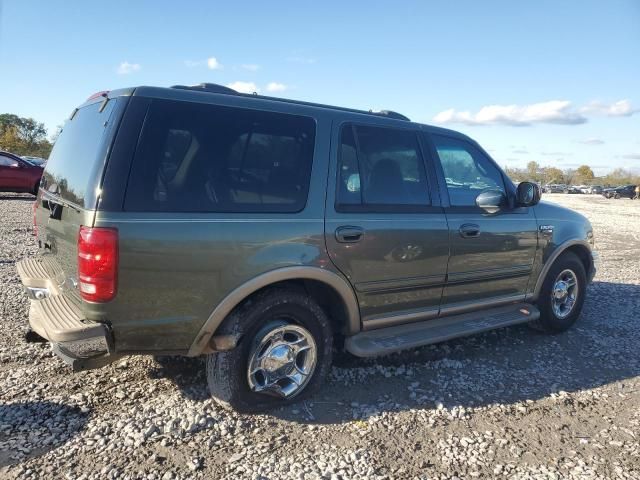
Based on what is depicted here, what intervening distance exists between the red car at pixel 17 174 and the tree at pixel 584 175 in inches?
4099

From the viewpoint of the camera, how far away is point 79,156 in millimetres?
3049

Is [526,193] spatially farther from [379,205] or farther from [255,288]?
[255,288]

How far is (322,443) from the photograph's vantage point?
9.73 feet

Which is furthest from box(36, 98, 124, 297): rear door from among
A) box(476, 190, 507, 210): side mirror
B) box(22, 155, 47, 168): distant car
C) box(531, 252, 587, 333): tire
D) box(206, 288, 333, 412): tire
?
box(22, 155, 47, 168): distant car

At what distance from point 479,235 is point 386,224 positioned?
1.05 meters

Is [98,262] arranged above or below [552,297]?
above

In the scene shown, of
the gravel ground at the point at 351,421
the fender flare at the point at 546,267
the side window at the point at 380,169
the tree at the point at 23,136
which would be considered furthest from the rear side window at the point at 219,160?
the tree at the point at 23,136

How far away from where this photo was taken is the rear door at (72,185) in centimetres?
272

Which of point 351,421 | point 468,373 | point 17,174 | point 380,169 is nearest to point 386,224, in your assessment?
point 380,169

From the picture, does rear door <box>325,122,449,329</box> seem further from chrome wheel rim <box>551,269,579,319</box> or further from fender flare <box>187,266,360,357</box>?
chrome wheel rim <box>551,269,579,319</box>

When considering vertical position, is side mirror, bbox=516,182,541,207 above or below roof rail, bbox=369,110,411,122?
below

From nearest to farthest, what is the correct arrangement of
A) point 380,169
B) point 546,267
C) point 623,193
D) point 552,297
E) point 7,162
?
point 380,169
point 546,267
point 552,297
point 7,162
point 623,193

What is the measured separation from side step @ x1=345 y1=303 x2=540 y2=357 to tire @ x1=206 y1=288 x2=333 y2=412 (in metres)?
0.34

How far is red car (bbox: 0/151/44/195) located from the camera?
50.7 ft
